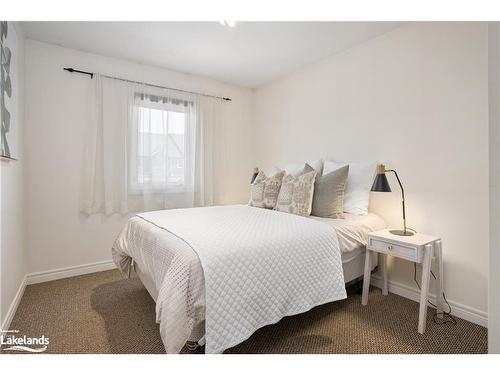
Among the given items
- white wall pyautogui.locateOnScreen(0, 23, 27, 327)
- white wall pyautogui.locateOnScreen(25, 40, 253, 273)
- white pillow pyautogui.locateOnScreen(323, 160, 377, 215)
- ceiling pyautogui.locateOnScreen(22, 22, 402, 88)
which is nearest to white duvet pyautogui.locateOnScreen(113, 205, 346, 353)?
white pillow pyautogui.locateOnScreen(323, 160, 377, 215)

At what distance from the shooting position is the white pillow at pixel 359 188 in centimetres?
242

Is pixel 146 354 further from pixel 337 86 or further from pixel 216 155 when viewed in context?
pixel 337 86

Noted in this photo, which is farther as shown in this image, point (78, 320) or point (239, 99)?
point (239, 99)

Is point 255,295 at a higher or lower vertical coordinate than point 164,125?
lower

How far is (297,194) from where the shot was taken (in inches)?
95.1

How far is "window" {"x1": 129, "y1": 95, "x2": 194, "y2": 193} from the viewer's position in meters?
3.12

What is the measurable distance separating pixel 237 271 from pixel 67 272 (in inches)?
92.2

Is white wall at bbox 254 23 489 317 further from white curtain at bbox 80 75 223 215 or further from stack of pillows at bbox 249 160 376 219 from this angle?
white curtain at bbox 80 75 223 215

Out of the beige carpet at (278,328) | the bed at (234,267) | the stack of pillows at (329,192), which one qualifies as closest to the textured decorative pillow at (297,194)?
the stack of pillows at (329,192)

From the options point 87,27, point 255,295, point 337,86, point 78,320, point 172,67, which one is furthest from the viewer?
point 172,67

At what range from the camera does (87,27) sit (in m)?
2.37

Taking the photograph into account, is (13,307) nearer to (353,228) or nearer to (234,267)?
(234,267)

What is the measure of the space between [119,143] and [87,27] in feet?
3.71
